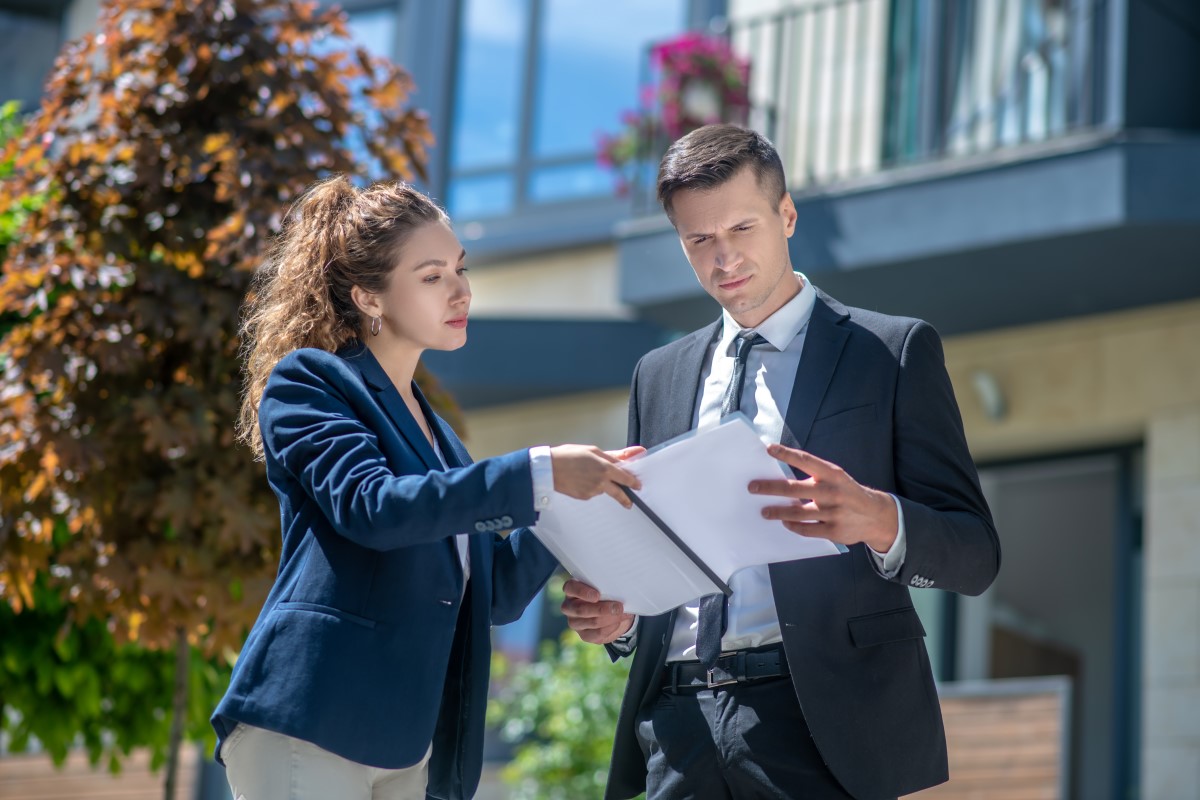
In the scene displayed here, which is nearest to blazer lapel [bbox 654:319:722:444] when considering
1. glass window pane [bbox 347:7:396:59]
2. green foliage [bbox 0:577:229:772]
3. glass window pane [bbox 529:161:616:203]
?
green foliage [bbox 0:577:229:772]

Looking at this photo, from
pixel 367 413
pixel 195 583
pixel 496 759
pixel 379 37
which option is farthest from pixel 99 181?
pixel 379 37

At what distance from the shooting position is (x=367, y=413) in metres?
2.69

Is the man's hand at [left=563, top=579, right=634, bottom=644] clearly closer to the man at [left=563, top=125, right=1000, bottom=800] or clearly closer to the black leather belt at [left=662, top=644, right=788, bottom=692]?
the man at [left=563, top=125, right=1000, bottom=800]

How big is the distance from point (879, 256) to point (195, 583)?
13.1 feet

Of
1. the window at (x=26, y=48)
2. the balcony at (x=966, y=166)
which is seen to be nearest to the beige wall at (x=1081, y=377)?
the balcony at (x=966, y=166)

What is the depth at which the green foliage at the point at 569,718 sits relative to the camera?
7.80m

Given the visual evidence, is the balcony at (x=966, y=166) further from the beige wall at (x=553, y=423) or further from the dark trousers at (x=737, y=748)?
the dark trousers at (x=737, y=748)

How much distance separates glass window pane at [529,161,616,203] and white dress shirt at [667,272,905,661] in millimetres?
7846

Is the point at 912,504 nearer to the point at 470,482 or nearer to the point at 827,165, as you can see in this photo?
the point at 470,482

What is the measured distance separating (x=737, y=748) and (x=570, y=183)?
28.3 ft

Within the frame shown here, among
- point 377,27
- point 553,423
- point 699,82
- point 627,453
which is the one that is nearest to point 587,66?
point 377,27

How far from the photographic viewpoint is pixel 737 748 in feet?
9.04

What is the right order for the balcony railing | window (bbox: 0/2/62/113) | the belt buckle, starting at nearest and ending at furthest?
the belt buckle
the balcony railing
window (bbox: 0/2/62/113)

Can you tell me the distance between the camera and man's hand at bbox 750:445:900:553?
8.14 ft
